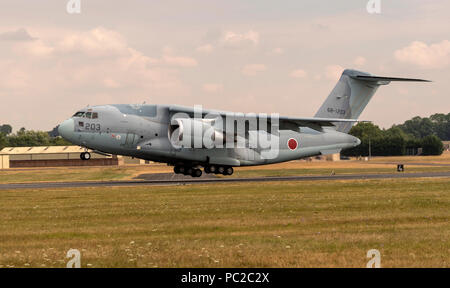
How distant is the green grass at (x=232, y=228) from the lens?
42.0ft

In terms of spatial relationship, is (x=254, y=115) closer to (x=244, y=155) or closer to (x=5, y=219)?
(x=244, y=155)

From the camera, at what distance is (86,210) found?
23266mm

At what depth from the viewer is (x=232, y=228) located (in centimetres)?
1748

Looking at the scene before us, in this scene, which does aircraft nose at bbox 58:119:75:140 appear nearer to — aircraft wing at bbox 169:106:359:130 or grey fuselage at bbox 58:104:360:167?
grey fuselage at bbox 58:104:360:167

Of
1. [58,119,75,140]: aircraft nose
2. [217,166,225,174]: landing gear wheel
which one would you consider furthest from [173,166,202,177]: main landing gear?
[58,119,75,140]: aircraft nose

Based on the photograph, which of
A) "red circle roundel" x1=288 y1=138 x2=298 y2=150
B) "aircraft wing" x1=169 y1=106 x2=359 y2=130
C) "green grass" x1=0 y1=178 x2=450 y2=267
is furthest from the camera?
"red circle roundel" x1=288 y1=138 x2=298 y2=150

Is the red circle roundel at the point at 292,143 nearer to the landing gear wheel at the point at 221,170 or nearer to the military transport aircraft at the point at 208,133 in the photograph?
the military transport aircraft at the point at 208,133

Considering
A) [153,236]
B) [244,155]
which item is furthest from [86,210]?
[244,155]

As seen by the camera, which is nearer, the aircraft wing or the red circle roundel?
the aircraft wing

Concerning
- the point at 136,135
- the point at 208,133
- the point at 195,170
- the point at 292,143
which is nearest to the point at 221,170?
the point at 195,170

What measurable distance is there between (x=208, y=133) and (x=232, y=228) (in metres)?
23.1

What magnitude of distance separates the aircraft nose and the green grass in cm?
992

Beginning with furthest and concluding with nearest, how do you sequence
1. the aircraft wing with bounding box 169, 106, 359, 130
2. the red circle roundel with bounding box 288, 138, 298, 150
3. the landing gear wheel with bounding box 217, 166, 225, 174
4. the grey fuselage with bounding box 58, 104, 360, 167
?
1. the red circle roundel with bounding box 288, 138, 298, 150
2. the landing gear wheel with bounding box 217, 166, 225, 174
3. the aircraft wing with bounding box 169, 106, 359, 130
4. the grey fuselage with bounding box 58, 104, 360, 167

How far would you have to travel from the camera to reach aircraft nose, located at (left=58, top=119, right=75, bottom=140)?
39656 mm
